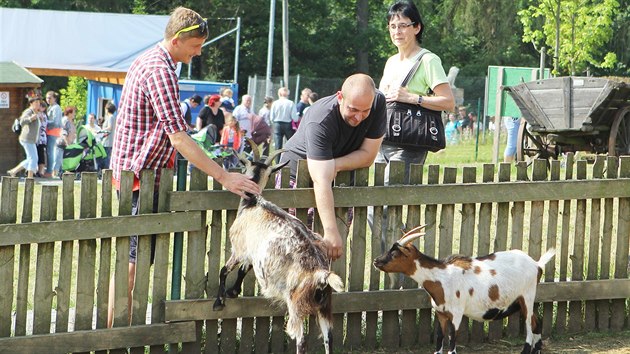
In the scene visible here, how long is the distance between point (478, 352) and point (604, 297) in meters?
1.08

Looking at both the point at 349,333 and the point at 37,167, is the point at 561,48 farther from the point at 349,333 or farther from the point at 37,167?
the point at 349,333

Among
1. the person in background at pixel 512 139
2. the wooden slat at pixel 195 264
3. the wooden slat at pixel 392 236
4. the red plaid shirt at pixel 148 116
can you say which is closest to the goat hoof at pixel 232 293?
the wooden slat at pixel 195 264

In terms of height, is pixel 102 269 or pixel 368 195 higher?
pixel 368 195

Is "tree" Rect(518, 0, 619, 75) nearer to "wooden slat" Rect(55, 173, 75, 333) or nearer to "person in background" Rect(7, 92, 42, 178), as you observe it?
"person in background" Rect(7, 92, 42, 178)

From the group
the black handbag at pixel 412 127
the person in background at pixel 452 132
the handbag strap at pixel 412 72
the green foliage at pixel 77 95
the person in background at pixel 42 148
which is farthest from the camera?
the green foliage at pixel 77 95

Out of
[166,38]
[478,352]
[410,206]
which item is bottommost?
[478,352]

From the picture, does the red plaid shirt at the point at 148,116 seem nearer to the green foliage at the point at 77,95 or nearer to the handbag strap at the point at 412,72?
the handbag strap at the point at 412,72

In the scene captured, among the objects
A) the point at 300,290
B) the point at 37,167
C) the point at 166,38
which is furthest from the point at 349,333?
the point at 37,167

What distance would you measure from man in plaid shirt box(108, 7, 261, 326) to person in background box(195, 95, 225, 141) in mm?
13884

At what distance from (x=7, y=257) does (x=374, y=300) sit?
231cm

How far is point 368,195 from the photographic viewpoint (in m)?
6.12

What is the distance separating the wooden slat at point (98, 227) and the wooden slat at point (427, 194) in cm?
9

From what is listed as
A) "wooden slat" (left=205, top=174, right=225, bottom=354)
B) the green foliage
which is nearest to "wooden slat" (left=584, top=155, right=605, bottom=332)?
"wooden slat" (left=205, top=174, right=225, bottom=354)

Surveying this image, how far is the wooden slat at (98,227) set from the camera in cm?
521
